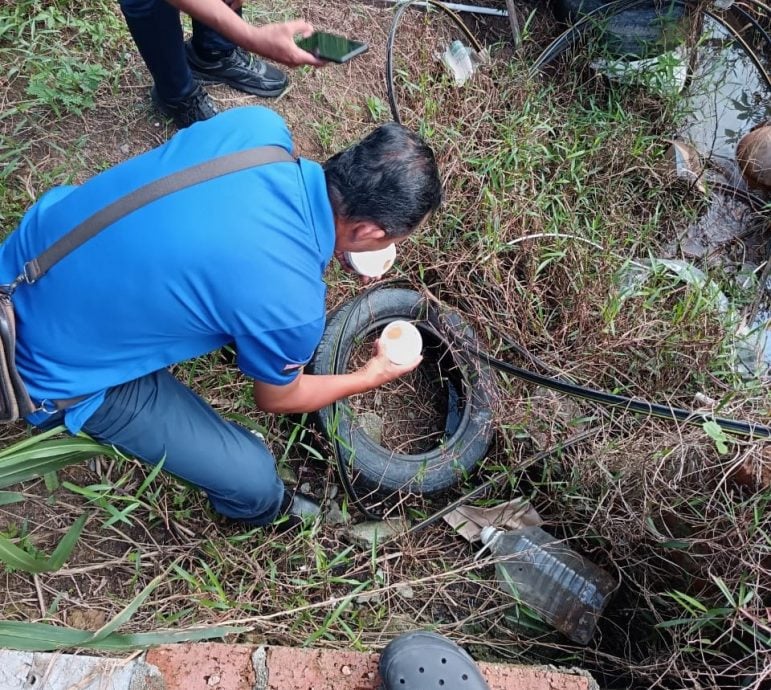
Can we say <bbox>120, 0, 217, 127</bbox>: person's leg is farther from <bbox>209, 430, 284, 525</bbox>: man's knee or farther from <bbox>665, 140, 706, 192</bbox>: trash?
<bbox>665, 140, 706, 192</bbox>: trash

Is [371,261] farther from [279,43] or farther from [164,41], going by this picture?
[164,41]

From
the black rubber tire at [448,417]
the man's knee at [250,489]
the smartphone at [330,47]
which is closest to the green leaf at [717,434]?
the black rubber tire at [448,417]

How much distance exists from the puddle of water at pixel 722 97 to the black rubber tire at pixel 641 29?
23 centimetres

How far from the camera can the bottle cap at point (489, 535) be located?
94.2 inches

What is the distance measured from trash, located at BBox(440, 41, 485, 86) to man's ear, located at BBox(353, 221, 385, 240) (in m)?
2.02

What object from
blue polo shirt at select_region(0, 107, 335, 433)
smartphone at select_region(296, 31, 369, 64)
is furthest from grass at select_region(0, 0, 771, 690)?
smartphone at select_region(296, 31, 369, 64)

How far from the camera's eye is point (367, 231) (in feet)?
A: 5.44

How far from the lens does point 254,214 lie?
4.85ft

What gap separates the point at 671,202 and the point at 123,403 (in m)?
2.93

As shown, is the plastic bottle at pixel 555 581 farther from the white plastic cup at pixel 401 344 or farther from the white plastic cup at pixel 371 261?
the white plastic cup at pixel 371 261

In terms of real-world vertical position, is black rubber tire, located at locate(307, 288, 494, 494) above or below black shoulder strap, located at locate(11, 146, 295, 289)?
below

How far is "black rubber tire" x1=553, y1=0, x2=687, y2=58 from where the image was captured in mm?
3537

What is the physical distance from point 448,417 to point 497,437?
235 mm

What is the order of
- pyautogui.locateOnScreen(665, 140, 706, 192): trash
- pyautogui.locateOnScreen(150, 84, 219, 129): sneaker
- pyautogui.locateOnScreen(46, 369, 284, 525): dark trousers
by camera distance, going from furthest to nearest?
1. pyautogui.locateOnScreen(665, 140, 706, 192): trash
2. pyautogui.locateOnScreen(150, 84, 219, 129): sneaker
3. pyautogui.locateOnScreen(46, 369, 284, 525): dark trousers
